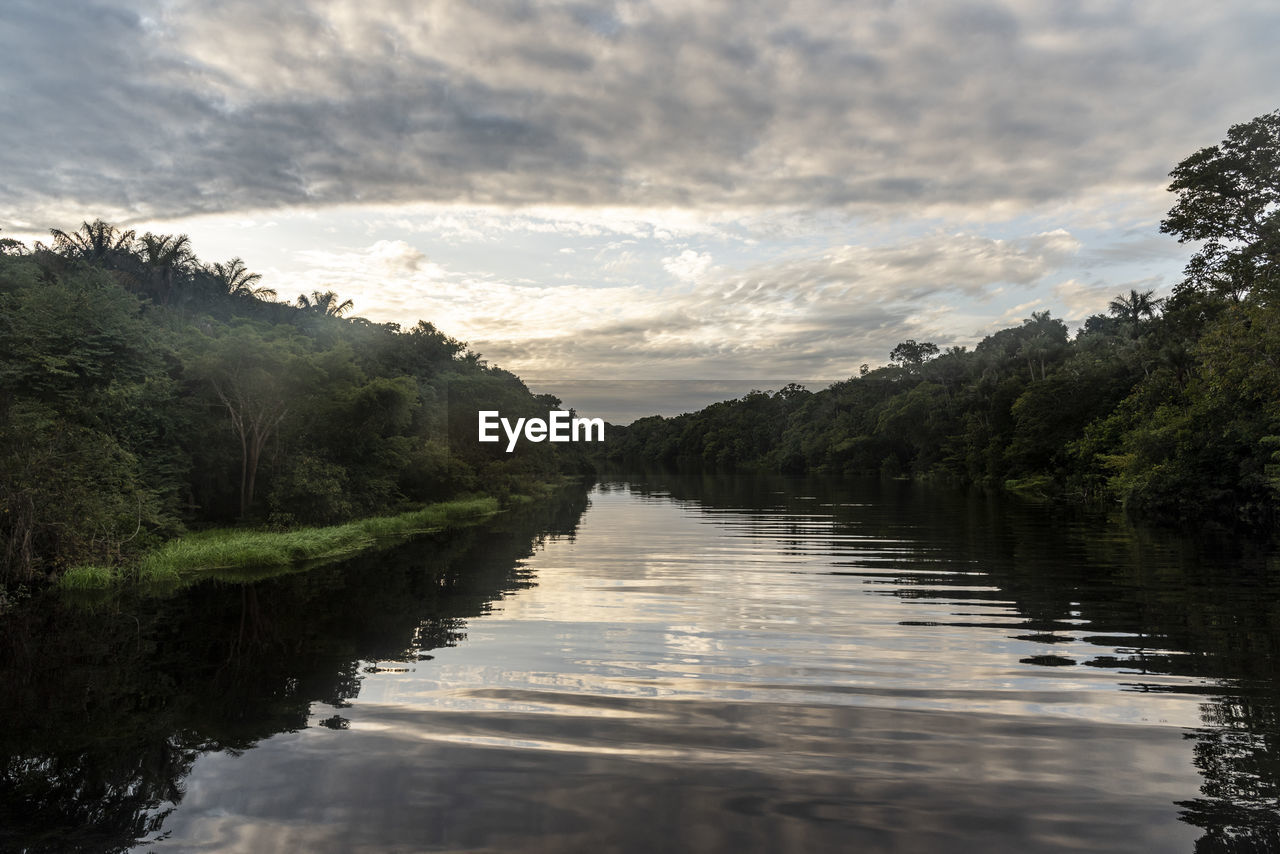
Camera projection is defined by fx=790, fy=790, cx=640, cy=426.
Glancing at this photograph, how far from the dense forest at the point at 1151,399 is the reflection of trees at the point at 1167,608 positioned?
5.20 meters

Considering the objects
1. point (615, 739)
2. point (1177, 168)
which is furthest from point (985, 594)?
point (1177, 168)

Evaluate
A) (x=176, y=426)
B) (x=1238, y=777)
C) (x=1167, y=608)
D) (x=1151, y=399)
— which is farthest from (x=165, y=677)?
(x=1151, y=399)

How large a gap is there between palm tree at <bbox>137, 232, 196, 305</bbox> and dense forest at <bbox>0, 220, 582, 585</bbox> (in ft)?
14.5

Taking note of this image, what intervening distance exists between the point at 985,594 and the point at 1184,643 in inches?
229

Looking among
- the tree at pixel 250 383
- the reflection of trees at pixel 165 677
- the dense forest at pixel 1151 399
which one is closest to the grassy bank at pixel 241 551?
the reflection of trees at pixel 165 677

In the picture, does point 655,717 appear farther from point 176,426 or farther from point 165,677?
point 176,426

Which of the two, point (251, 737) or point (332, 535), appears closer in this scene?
point (251, 737)

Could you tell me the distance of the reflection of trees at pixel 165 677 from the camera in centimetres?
751

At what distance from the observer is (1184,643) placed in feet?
43.7

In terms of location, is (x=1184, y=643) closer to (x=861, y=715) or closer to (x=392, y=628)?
(x=861, y=715)

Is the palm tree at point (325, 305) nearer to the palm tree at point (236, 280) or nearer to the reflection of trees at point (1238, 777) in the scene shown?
the palm tree at point (236, 280)

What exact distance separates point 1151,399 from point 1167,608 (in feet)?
107

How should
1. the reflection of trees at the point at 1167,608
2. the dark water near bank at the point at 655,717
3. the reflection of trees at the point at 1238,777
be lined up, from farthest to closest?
the reflection of trees at the point at 1167,608, the dark water near bank at the point at 655,717, the reflection of trees at the point at 1238,777

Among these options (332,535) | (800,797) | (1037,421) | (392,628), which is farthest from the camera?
(1037,421)
